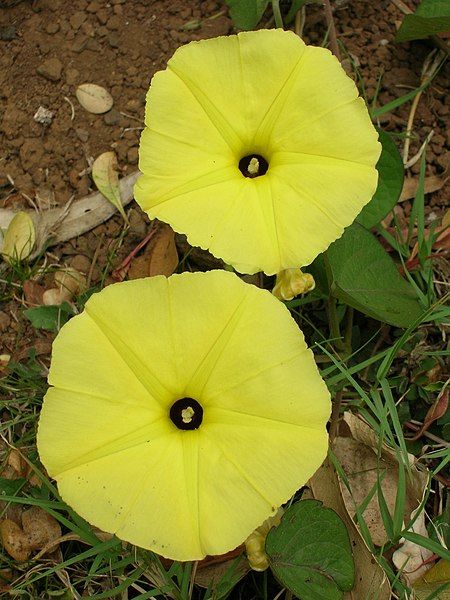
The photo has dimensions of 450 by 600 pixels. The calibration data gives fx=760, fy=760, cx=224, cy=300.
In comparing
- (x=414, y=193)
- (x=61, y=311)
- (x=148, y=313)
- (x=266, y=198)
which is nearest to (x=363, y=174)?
(x=266, y=198)

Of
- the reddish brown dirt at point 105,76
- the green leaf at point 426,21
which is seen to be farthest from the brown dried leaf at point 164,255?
the green leaf at point 426,21

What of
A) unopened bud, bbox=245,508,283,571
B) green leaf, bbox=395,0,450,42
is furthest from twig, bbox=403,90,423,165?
unopened bud, bbox=245,508,283,571

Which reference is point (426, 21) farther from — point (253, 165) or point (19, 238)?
point (19, 238)

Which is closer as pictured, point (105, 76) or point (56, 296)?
point (56, 296)

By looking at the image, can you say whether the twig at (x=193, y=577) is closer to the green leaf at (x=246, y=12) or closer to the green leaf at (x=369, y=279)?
the green leaf at (x=369, y=279)

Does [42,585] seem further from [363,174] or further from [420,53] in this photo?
[420,53]

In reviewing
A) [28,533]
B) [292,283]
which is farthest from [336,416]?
[28,533]

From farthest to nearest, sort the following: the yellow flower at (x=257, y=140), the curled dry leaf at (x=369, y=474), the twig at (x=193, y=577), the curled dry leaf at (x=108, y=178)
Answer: the curled dry leaf at (x=108, y=178), the curled dry leaf at (x=369, y=474), the twig at (x=193, y=577), the yellow flower at (x=257, y=140)
